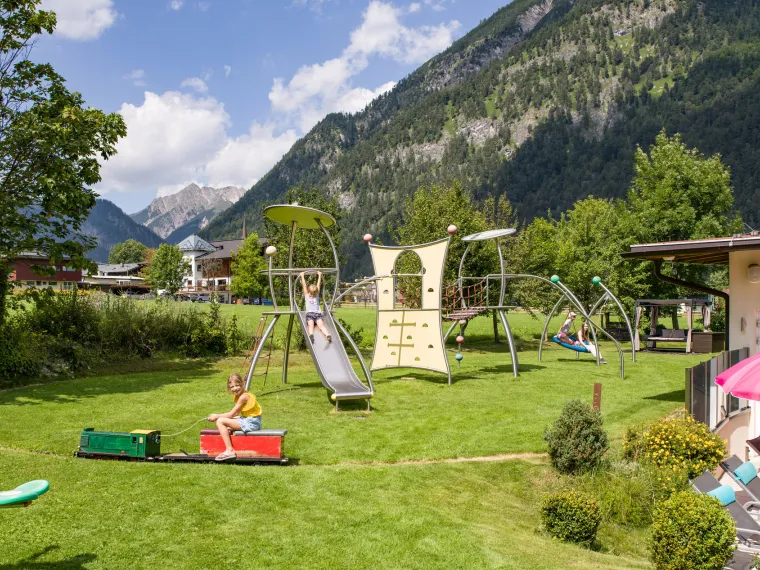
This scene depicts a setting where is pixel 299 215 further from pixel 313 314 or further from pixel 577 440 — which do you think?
pixel 577 440

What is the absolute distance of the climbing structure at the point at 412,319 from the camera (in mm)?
17891

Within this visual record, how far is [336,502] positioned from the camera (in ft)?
25.4

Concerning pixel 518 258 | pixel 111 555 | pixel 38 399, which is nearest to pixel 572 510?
pixel 111 555

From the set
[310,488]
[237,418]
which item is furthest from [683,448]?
[237,418]

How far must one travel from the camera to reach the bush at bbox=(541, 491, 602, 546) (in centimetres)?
738

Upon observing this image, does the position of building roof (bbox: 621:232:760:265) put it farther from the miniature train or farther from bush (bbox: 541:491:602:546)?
the miniature train

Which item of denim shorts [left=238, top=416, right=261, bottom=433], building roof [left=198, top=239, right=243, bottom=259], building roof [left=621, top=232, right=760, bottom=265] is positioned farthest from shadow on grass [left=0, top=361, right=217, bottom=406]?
building roof [left=198, top=239, right=243, bottom=259]

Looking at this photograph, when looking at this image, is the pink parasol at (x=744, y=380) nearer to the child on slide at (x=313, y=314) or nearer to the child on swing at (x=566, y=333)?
the child on slide at (x=313, y=314)

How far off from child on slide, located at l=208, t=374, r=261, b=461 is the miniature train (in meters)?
0.10

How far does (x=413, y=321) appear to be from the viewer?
60.2 feet

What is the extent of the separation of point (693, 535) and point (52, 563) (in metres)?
5.98

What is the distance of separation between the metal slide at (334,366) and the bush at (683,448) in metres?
5.78

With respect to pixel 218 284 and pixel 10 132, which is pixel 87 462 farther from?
pixel 218 284

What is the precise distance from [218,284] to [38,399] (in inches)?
4010
